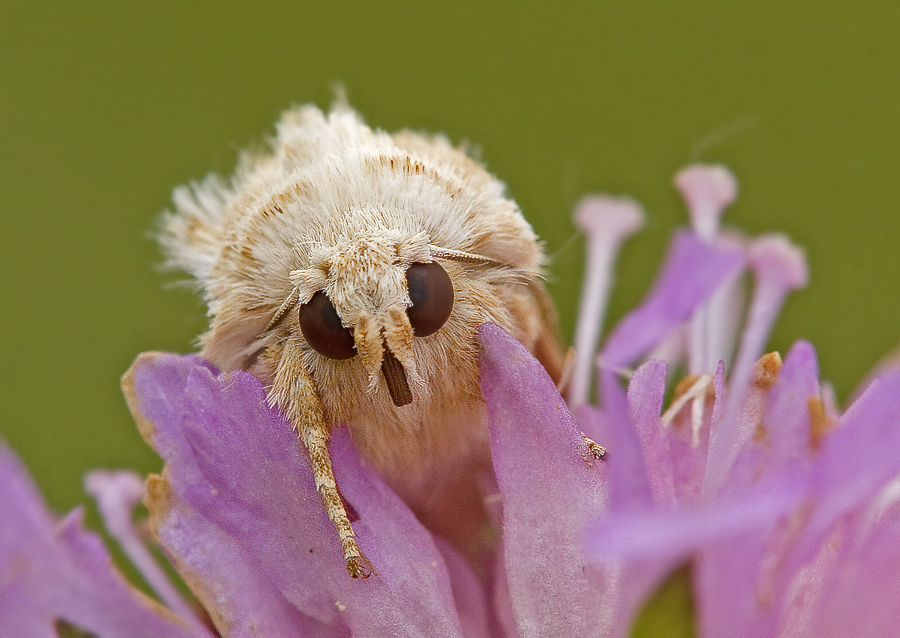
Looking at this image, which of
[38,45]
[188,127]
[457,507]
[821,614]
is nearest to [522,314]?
[457,507]

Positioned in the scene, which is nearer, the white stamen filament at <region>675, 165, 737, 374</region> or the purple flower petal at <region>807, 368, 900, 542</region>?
the purple flower petal at <region>807, 368, 900, 542</region>

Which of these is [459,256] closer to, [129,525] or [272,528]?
[272,528]

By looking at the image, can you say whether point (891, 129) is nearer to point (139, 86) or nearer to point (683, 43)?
point (683, 43)

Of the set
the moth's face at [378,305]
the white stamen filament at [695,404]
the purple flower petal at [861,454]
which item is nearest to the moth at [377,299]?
the moth's face at [378,305]

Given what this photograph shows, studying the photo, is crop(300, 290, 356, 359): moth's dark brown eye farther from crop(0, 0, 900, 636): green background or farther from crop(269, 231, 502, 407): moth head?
crop(0, 0, 900, 636): green background

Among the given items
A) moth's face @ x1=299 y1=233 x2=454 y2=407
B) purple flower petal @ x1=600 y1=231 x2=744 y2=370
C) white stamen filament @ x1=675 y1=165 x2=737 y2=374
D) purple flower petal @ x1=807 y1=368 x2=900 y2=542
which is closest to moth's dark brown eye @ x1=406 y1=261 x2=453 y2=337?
moth's face @ x1=299 y1=233 x2=454 y2=407

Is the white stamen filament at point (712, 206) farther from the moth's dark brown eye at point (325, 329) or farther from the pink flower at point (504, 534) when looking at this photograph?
the moth's dark brown eye at point (325, 329)
